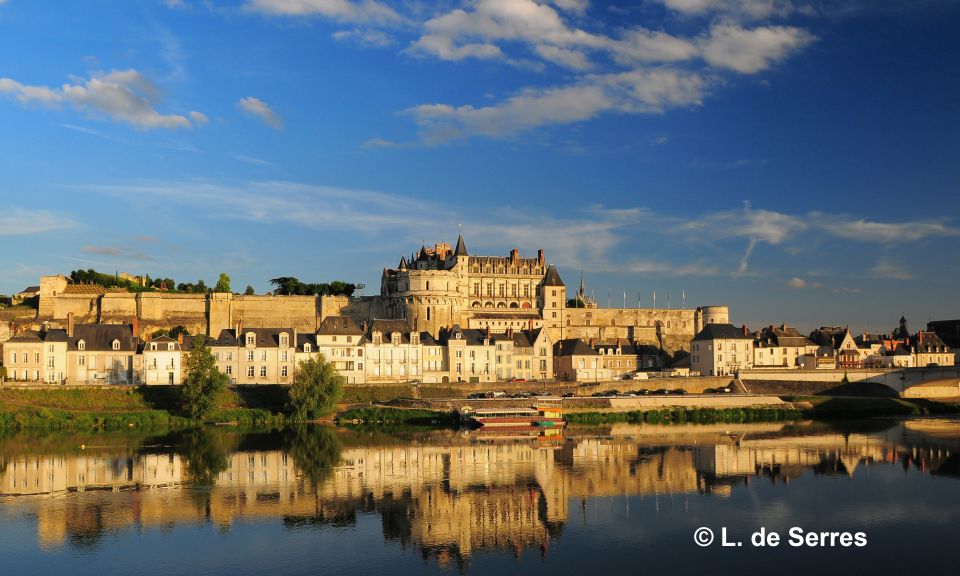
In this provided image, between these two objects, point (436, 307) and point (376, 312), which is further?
point (376, 312)

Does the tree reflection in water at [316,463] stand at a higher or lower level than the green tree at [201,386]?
lower

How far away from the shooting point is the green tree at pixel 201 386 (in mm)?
42062

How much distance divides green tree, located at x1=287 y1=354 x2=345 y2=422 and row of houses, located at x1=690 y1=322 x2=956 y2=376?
25.2 metres

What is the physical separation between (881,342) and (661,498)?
4850cm

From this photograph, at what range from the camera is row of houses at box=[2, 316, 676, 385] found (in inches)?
1801

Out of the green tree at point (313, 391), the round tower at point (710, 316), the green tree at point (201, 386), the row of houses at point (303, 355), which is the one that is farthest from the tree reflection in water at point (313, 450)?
the round tower at point (710, 316)

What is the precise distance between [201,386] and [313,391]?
5025 mm

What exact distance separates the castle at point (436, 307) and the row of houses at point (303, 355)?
7513mm

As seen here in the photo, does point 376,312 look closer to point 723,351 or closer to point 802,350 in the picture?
point 723,351

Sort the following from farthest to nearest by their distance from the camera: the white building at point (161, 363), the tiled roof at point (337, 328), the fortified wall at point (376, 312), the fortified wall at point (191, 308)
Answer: the fortified wall at point (376, 312), the fortified wall at point (191, 308), the tiled roof at point (337, 328), the white building at point (161, 363)

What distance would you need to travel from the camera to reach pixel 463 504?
23922mm

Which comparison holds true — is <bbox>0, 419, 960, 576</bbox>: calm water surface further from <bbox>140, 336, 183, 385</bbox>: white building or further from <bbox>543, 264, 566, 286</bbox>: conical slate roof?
<bbox>543, 264, 566, 286</bbox>: conical slate roof

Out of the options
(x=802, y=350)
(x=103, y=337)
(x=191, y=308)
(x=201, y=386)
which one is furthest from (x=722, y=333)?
(x=191, y=308)

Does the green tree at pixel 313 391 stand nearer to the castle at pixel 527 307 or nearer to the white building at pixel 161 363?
the white building at pixel 161 363
